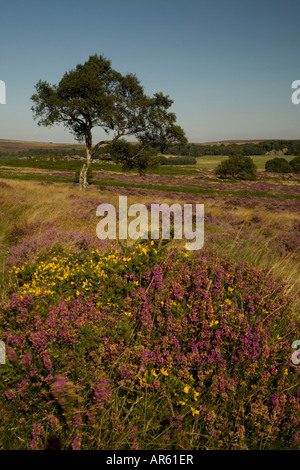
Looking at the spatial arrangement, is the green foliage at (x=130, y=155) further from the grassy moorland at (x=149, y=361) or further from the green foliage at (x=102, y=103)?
the grassy moorland at (x=149, y=361)

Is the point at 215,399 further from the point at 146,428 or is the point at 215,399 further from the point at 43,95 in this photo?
the point at 43,95

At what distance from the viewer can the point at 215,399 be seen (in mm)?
Answer: 2518

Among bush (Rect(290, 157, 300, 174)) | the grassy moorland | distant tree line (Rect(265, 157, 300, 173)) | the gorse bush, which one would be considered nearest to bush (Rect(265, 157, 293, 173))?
distant tree line (Rect(265, 157, 300, 173))

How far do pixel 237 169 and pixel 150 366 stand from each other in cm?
8415

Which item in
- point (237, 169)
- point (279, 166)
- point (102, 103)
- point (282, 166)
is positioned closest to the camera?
point (102, 103)

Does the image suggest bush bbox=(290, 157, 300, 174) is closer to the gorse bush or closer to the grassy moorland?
the grassy moorland

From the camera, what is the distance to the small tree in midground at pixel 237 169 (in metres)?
78.5

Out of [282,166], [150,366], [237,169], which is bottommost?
[150,366]

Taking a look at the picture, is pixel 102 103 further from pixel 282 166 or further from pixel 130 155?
pixel 282 166

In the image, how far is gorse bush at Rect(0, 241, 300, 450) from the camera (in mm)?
2254

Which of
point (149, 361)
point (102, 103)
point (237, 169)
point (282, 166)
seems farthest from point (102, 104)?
point (282, 166)

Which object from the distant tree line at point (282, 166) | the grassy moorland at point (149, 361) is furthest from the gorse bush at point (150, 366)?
the distant tree line at point (282, 166)

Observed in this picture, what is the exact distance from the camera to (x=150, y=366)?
2.70 m

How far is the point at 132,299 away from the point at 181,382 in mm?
1226
